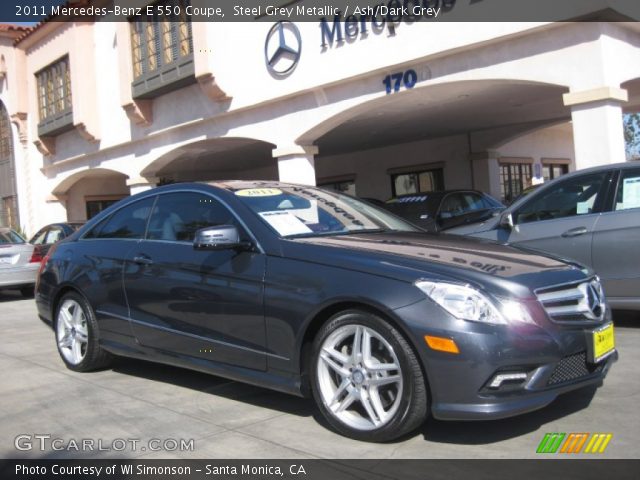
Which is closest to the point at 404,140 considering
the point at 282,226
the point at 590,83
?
the point at 590,83

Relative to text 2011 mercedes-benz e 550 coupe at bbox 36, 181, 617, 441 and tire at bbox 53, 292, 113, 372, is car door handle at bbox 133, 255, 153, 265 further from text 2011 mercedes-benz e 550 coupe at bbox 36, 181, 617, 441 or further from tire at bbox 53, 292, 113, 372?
tire at bbox 53, 292, 113, 372

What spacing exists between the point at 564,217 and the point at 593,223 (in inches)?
12.7

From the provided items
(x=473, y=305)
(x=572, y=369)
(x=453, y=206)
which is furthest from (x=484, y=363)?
(x=453, y=206)

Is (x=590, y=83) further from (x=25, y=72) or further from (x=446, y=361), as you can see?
(x=25, y=72)

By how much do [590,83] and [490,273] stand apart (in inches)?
240

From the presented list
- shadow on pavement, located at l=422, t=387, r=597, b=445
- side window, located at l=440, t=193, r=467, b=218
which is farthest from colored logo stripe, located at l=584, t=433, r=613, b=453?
side window, located at l=440, t=193, r=467, b=218

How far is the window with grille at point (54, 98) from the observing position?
64.8ft

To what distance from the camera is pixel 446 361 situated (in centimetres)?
329

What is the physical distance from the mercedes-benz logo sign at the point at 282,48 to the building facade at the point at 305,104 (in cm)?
3

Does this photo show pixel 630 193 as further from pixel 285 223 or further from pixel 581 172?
pixel 285 223

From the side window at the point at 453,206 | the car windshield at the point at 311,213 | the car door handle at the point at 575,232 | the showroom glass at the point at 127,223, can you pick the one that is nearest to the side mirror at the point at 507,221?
the car door handle at the point at 575,232

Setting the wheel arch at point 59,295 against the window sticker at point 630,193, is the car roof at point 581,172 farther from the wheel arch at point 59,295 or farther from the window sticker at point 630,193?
the wheel arch at point 59,295

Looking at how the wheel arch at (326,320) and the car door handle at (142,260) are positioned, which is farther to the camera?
the car door handle at (142,260)

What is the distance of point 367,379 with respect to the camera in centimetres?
359
